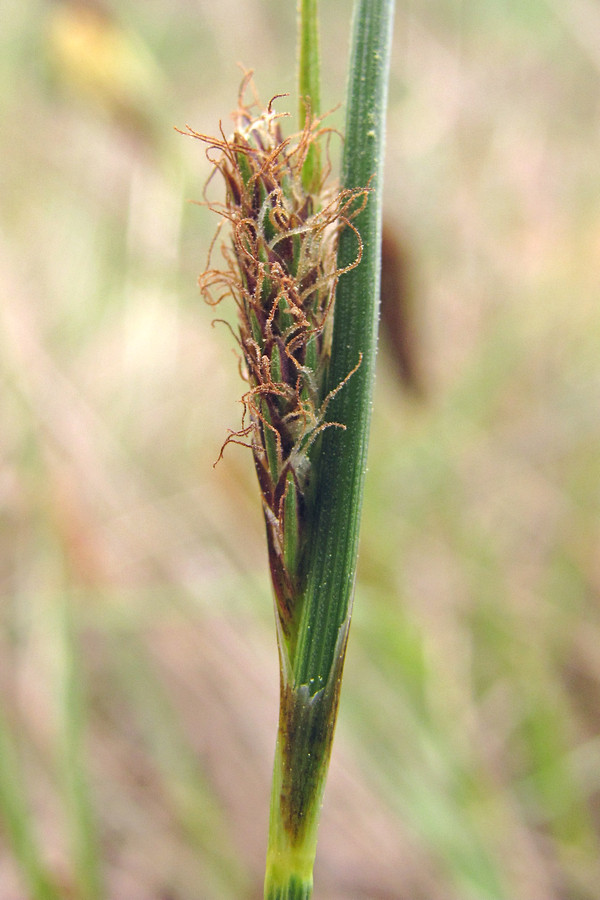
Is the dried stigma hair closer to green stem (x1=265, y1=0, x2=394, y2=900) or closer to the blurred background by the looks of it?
green stem (x1=265, y1=0, x2=394, y2=900)

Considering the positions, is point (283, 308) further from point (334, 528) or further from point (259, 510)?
point (259, 510)

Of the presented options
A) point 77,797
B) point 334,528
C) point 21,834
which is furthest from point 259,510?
point 334,528

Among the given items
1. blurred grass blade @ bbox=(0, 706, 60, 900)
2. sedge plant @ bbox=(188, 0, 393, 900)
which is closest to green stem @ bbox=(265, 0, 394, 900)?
sedge plant @ bbox=(188, 0, 393, 900)

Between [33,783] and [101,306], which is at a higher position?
[101,306]

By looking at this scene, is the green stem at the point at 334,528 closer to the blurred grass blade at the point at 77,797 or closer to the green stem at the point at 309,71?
the green stem at the point at 309,71

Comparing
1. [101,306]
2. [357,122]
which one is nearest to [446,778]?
[357,122]

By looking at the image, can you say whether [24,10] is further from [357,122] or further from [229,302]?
[357,122]

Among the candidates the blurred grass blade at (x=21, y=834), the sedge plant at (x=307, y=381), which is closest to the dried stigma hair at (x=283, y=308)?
the sedge plant at (x=307, y=381)
